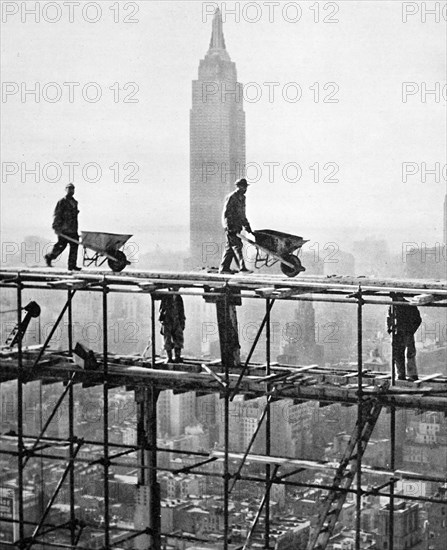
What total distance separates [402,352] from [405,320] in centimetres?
45

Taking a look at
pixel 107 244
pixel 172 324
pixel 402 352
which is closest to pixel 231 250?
pixel 172 324

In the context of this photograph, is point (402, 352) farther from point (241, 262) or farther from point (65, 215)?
point (65, 215)

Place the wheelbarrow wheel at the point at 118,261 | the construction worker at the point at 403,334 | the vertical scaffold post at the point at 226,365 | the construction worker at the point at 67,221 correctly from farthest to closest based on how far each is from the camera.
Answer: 1. the construction worker at the point at 67,221
2. the wheelbarrow wheel at the point at 118,261
3. the construction worker at the point at 403,334
4. the vertical scaffold post at the point at 226,365

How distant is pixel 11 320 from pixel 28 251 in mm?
3195

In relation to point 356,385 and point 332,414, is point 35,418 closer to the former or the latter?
point 332,414

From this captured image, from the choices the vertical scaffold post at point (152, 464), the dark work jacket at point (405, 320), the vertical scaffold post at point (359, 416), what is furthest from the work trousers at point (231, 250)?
the vertical scaffold post at point (359, 416)

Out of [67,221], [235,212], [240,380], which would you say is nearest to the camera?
[240,380]

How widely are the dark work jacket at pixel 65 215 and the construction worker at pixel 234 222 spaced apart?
104 inches

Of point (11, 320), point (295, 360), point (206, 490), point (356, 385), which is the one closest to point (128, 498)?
point (206, 490)

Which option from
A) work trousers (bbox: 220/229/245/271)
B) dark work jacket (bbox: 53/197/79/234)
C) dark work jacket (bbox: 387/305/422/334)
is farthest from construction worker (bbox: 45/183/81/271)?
dark work jacket (bbox: 387/305/422/334)

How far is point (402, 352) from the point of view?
1659 centimetres

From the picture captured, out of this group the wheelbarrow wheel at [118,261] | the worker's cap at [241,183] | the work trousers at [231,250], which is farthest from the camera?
the wheelbarrow wheel at [118,261]

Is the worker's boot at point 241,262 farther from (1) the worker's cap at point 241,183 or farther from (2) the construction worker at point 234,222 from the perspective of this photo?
(1) the worker's cap at point 241,183

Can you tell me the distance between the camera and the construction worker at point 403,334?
1648 cm
